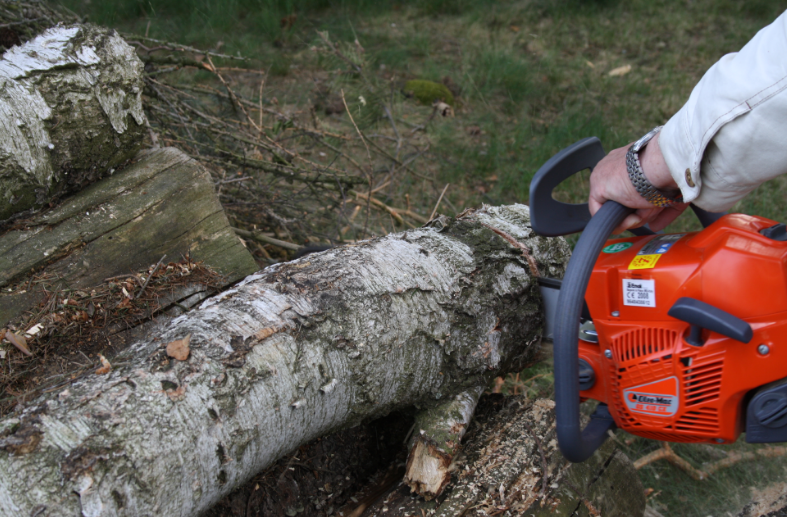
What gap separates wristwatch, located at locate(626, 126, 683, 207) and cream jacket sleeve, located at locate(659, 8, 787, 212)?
0.22ft

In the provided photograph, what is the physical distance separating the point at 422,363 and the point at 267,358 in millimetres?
482

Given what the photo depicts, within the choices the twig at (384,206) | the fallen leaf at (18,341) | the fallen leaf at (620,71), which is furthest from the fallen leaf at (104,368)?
the fallen leaf at (620,71)

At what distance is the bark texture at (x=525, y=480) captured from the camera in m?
1.37

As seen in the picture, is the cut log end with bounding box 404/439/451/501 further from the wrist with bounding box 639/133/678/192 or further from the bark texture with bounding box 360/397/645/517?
the wrist with bounding box 639/133/678/192

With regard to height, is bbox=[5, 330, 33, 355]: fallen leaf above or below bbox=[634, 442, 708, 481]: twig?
above

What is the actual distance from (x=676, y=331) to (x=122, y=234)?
1.77 meters

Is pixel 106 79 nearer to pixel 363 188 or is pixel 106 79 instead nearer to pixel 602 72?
pixel 363 188

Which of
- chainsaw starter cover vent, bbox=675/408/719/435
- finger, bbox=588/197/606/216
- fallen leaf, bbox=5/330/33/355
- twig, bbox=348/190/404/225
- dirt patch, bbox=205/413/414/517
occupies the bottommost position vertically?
dirt patch, bbox=205/413/414/517

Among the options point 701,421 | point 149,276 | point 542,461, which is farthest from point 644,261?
point 149,276

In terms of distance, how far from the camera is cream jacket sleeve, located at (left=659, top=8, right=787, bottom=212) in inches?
39.4

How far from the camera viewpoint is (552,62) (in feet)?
14.3

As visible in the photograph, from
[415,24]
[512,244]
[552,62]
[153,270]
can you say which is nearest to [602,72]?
[552,62]

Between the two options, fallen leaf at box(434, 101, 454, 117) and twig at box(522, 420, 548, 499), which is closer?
twig at box(522, 420, 548, 499)

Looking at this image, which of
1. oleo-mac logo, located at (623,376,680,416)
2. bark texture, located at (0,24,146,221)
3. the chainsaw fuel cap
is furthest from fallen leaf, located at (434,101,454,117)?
oleo-mac logo, located at (623,376,680,416)
